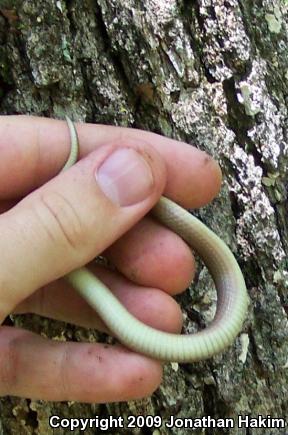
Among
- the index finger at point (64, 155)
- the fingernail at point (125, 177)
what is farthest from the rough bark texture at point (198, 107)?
the fingernail at point (125, 177)

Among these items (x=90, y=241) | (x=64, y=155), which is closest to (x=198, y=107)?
(x=64, y=155)

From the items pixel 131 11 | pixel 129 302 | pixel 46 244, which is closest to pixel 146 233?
pixel 129 302

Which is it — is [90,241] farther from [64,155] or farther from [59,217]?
[64,155]

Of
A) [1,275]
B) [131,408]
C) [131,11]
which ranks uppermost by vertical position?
[131,11]

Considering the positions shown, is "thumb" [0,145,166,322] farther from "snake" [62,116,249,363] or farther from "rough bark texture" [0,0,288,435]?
"rough bark texture" [0,0,288,435]

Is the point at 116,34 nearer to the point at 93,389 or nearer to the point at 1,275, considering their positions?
the point at 1,275

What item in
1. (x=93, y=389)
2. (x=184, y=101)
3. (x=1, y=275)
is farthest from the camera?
(x=184, y=101)
